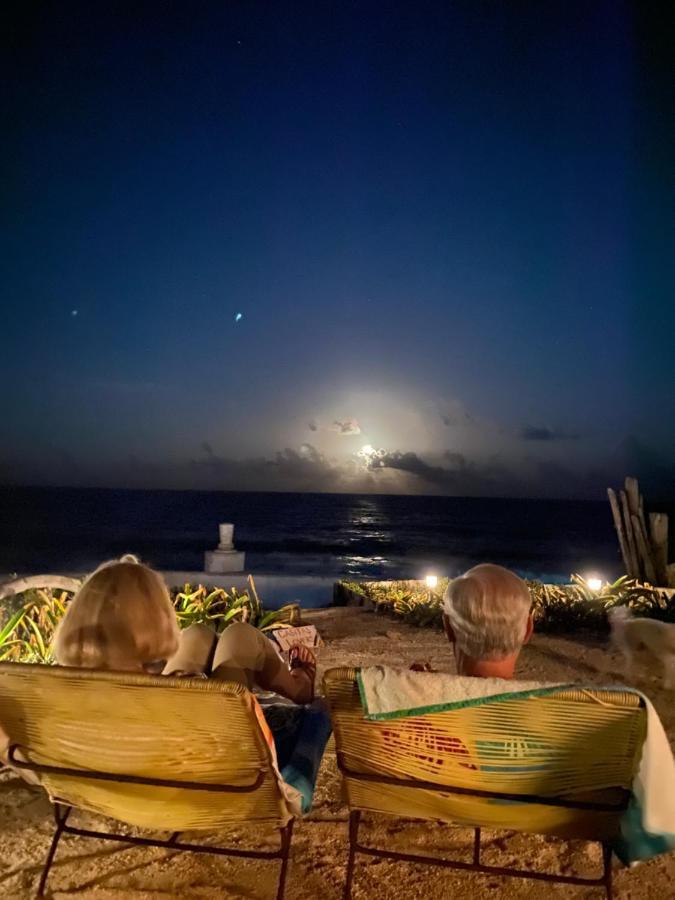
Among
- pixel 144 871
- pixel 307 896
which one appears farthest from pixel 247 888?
pixel 144 871

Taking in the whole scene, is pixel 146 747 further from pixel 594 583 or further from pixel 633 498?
pixel 633 498

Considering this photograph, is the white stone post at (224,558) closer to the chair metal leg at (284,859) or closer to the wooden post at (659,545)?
the wooden post at (659,545)

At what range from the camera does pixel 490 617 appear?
5.87ft

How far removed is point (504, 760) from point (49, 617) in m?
3.62

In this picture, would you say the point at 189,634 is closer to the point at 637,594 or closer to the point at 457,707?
the point at 457,707

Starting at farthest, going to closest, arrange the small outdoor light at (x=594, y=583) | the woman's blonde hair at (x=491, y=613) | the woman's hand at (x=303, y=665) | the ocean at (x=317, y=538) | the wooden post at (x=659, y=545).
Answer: the ocean at (x=317, y=538), the wooden post at (x=659, y=545), the small outdoor light at (x=594, y=583), the woman's hand at (x=303, y=665), the woman's blonde hair at (x=491, y=613)

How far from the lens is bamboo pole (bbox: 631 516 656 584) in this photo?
7.17 m

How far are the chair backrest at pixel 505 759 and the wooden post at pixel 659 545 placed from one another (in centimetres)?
613

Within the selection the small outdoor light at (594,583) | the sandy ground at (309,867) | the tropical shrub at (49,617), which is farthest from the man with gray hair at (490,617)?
the small outdoor light at (594,583)

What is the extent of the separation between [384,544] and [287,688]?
130ft

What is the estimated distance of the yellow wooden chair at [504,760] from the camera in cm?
144

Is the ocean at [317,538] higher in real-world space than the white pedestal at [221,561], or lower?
higher

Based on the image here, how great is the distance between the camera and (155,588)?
77.1 inches

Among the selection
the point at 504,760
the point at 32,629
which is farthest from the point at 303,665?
the point at 32,629
